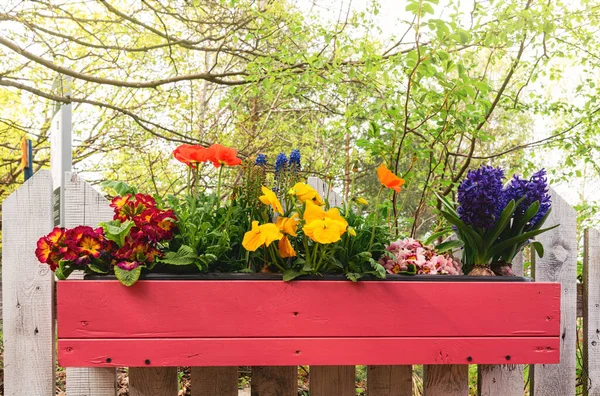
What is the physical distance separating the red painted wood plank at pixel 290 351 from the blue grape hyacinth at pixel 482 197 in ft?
1.17

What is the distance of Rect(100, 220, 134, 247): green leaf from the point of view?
1520 mm

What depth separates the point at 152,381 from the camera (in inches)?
71.9

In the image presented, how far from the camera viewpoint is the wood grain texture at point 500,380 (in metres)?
2.01

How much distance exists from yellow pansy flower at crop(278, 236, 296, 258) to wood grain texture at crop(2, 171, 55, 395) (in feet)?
2.78

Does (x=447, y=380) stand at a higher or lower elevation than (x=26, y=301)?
lower

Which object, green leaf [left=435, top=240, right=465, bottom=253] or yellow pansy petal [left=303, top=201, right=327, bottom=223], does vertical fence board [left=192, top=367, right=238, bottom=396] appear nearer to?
yellow pansy petal [left=303, top=201, right=327, bottom=223]

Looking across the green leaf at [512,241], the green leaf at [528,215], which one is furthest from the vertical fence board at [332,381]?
the green leaf at [528,215]

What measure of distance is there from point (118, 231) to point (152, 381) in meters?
0.59

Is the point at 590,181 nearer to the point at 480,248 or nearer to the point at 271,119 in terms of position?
the point at 271,119

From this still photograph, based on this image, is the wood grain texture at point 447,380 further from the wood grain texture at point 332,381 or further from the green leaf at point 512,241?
the green leaf at point 512,241

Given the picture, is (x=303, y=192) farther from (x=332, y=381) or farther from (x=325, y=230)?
(x=332, y=381)

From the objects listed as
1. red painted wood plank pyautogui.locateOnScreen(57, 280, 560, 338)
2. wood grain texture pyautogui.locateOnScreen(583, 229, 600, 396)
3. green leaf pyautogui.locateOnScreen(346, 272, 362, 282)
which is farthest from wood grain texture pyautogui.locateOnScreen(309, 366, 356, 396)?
wood grain texture pyautogui.locateOnScreen(583, 229, 600, 396)

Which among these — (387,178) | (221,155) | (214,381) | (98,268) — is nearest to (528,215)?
(387,178)

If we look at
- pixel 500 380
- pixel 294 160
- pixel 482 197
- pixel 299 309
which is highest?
pixel 294 160
